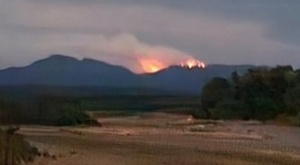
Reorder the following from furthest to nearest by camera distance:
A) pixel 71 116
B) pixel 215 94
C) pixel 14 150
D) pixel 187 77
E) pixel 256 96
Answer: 1. pixel 187 77
2. pixel 215 94
3. pixel 256 96
4. pixel 71 116
5. pixel 14 150

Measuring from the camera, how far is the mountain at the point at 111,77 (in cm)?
6103

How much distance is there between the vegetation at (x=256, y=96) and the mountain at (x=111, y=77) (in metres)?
0.99

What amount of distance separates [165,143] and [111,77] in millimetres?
33077

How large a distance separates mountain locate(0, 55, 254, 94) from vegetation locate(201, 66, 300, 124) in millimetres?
986

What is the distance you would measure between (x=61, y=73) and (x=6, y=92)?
25.4 meters

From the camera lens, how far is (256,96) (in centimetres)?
5812

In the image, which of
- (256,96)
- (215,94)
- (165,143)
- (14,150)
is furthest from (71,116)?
(14,150)

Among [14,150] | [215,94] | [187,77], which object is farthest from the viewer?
[187,77]

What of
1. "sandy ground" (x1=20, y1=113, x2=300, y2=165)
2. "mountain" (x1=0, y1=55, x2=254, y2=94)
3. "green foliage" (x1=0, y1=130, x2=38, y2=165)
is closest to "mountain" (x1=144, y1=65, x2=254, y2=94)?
"mountain" (x1=0, y1=55, x2=254, y2=94)

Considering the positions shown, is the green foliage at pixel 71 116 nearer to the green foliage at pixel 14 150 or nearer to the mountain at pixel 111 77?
the mountain at pixel 111 77

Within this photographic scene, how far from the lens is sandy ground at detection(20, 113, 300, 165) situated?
96.2 feet

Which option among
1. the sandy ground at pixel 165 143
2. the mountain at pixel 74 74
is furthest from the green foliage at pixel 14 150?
the mountain at pixel 74 74

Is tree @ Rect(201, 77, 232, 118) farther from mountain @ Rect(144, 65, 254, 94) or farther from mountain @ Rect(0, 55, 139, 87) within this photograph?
mountain @ Rect(0, 55, 139, 87)

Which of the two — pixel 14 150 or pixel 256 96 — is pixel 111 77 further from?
pixel 14 150
